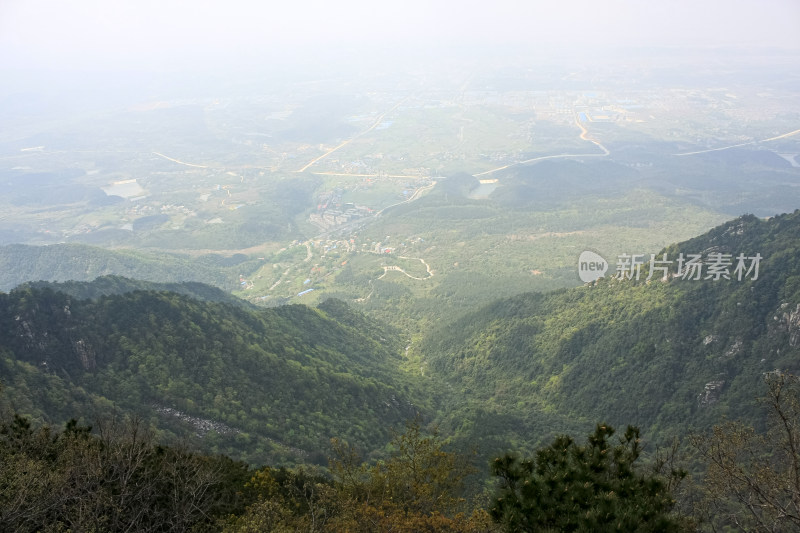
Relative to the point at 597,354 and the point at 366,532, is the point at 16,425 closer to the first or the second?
the point at 366,532

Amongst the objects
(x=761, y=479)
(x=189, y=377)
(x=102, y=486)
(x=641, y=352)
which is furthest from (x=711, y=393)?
(x=189, y=377)

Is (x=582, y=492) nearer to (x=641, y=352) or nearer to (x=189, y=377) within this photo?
(x=189, y=377)

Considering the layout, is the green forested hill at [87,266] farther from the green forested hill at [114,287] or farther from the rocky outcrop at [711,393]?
the rocky outcrop at [711,393]

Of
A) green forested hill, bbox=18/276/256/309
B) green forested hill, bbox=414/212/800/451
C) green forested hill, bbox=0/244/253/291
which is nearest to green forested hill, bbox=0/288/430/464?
green forested hill, bbox=18/276/256/309

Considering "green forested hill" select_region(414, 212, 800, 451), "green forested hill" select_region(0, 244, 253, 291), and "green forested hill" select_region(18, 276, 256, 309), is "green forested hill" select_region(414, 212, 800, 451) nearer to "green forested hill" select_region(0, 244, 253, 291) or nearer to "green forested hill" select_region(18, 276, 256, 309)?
"green forested hill" select_region(18, 276, 256, 309)

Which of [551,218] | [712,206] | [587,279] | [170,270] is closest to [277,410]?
[587,279]

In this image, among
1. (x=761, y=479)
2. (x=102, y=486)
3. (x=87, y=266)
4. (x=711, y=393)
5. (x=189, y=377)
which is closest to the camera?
(x=761, y=479)

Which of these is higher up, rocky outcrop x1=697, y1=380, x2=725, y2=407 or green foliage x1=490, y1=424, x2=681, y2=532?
green foliage x1=490, y1=424, x2=681, y2=532
